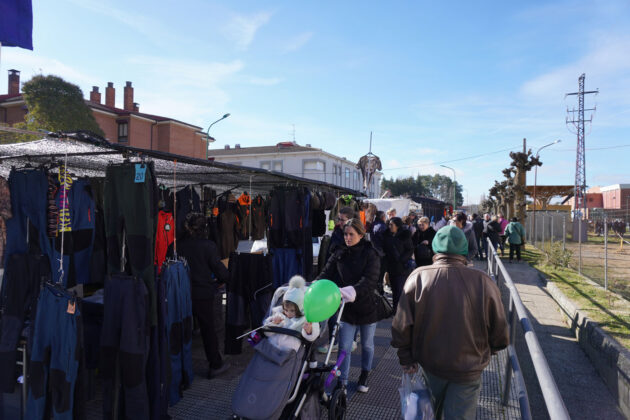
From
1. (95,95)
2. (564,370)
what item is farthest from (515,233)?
(95,95)

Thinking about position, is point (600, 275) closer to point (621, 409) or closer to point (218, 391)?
point (621, 409)

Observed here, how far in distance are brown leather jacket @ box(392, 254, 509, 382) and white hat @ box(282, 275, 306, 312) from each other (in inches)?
34.6

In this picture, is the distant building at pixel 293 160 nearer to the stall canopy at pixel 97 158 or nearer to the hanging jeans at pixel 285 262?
the stall canopy at pixel 97 158

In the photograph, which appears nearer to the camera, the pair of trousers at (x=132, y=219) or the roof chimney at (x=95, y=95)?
the pair of trousers at (x=132, y=219)

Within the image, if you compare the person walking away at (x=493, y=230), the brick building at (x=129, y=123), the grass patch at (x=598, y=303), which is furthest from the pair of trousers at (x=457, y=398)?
the brick building at (x=129, y=123)

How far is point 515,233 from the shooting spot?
13.2 m

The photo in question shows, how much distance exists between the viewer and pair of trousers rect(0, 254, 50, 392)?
317cm

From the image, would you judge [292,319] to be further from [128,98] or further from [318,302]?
[128,98]

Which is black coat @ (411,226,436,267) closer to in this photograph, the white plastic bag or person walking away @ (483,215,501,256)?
the white plastic bag

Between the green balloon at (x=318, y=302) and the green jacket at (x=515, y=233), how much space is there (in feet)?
39.7

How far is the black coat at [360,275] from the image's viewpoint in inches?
143

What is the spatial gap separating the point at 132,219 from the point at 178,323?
1266 mm

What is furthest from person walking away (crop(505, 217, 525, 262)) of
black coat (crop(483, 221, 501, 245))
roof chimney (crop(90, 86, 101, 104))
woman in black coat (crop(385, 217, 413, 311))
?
roof chimney (crop(90, 86, 101, 104))

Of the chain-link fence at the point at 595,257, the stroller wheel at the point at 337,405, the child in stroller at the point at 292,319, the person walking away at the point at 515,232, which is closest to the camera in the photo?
the child in stroller at the point at 292,319
